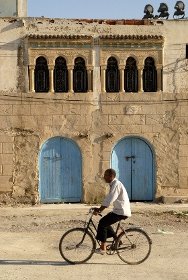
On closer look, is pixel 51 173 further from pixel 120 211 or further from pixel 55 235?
pixel 120 211

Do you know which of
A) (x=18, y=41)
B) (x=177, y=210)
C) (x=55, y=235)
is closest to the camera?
(x=55, y=235)

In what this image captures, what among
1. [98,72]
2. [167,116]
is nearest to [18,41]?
[98,72]

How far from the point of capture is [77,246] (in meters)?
8.34

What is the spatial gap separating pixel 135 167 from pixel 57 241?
21.3ft

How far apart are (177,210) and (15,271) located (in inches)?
301

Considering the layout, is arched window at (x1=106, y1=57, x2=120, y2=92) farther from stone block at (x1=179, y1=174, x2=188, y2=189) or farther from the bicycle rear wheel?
the bicycle rear wheel

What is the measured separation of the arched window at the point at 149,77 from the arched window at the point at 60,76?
2.44 metres

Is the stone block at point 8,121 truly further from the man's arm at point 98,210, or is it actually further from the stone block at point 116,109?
the man's arm at point 98,210

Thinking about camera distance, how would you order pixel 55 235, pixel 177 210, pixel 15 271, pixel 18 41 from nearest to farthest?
1. pixel 15 271
2. pixel 55 235
3. pixel 177 210
4. pixel 18 41

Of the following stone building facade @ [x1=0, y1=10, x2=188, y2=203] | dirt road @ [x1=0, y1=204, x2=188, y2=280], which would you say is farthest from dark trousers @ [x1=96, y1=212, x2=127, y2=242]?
stone building facade @ [x1=0, y1=10, x2=188, y2=203]

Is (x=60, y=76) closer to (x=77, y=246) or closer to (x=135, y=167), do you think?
(x=135, y=167)

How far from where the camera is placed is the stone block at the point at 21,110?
15945 millimetres

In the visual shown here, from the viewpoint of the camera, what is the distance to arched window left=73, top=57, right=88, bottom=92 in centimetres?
1617

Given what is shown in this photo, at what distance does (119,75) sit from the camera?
16234 millimetres
